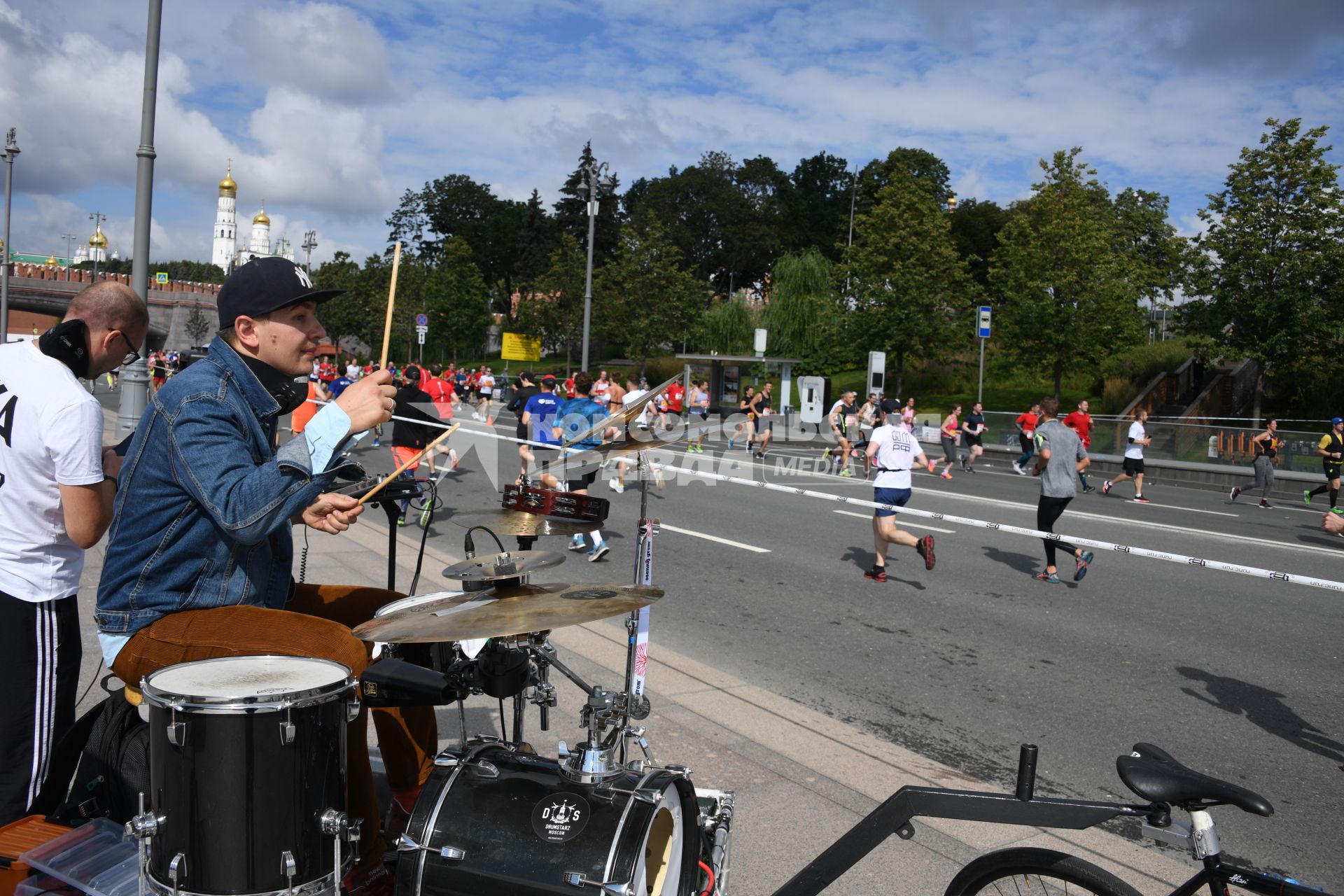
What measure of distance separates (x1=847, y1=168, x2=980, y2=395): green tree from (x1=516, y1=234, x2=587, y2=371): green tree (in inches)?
832

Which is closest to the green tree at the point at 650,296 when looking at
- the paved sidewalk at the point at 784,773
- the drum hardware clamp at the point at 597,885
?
the paved sidewalk at the point at 784,773

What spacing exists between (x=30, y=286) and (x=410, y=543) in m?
89.0

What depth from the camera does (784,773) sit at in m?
4.45

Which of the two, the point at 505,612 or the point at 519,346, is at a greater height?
the point at 519,346

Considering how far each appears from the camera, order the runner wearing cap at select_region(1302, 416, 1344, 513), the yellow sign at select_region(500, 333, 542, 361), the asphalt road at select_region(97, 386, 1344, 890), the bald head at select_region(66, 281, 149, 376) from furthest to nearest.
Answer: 1. the yellow sign at select_region(500, 333, 542, 361)
2. the runner wearing cap at select_region(1302, 416, 1344, 513)
3. the asphalt road at select_region(97, 386, 1344, 890)
4. the bald head at select_region(66, 281, 149, 376)

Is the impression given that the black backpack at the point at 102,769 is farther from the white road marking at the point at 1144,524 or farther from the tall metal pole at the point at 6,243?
the tall metal pole at the point at 6,243

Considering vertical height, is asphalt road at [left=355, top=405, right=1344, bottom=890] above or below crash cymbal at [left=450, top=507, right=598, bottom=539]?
below

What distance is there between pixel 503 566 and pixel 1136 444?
2045cm

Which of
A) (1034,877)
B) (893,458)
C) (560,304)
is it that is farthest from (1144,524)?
(560,304)

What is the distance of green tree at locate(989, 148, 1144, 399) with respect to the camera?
34.3 metres

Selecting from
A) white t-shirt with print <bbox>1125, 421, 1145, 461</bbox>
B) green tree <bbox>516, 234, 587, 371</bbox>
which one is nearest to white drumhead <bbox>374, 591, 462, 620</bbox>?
white t-shirt with print <bbox>1125, 421, 1145, 461</bbox>

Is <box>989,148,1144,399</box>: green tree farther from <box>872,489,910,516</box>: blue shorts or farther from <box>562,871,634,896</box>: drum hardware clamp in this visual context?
<box>562,871,634,896</box>: drum hardware clamp

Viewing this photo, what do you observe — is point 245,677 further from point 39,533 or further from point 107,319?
point 107,319

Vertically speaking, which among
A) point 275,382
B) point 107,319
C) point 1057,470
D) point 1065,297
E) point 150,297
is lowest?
point 1057,470
